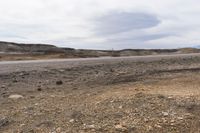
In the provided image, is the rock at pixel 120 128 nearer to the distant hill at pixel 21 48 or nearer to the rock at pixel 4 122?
the rock at pixel 4 122

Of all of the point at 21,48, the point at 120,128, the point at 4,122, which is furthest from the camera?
the point at 21,48

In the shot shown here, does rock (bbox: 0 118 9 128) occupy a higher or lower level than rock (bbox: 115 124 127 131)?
lower

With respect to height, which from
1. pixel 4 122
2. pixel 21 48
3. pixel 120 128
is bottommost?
pixel 21 48

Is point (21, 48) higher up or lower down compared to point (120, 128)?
lower down

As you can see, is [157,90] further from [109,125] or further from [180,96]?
[109,125]

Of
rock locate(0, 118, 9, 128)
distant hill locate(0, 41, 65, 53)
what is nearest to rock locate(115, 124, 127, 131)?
rock locate(0, 118, 9, 128)

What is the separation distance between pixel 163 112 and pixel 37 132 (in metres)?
2.69

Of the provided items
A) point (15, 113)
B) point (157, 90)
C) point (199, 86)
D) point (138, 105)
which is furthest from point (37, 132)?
point (199, 86)

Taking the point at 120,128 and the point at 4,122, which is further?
the point at 4,122

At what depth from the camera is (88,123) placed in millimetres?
7305

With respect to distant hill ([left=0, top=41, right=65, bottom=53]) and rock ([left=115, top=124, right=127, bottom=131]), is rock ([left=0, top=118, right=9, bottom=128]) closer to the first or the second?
rock ([left=115, top=124, right=127, bottom=131])

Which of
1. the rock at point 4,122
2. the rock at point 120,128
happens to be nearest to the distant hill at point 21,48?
the rock at point 4,122

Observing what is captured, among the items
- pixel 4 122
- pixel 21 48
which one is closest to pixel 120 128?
pixel 4 122

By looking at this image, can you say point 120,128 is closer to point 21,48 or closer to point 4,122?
point 4,122
